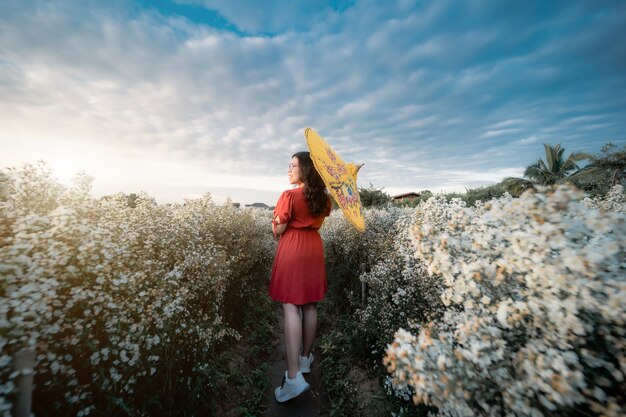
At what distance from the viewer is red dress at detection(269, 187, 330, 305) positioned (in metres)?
3.75

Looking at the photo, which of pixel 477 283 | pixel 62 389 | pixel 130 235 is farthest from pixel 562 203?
pixel 130 235

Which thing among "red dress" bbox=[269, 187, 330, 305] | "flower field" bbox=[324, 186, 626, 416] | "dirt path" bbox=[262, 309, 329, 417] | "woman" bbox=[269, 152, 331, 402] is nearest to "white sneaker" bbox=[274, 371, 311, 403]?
"woman" bbox=[269, 152, 331, 402]

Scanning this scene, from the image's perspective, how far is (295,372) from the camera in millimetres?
3693

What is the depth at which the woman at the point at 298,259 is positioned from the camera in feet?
12.2

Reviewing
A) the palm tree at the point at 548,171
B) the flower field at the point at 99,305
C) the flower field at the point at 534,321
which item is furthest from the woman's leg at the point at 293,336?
the palm tree at the point at 548,171

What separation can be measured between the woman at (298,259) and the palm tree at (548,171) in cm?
4325

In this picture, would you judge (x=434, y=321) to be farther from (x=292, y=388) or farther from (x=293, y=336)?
(x=292, y=388)

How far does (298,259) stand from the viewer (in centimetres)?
376

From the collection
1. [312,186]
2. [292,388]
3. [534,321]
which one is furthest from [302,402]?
[534,321]

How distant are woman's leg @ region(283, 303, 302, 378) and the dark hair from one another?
1405 millimetres

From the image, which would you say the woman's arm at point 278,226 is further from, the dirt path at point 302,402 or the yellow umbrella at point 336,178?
the dirt path at point 302,402

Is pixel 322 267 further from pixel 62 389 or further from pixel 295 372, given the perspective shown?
pixel 62 389

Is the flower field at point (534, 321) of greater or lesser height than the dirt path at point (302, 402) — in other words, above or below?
above

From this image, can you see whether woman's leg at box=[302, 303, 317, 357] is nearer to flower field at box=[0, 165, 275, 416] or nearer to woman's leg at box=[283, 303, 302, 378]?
woman's leg at box=[283, 303, 302, 378]
